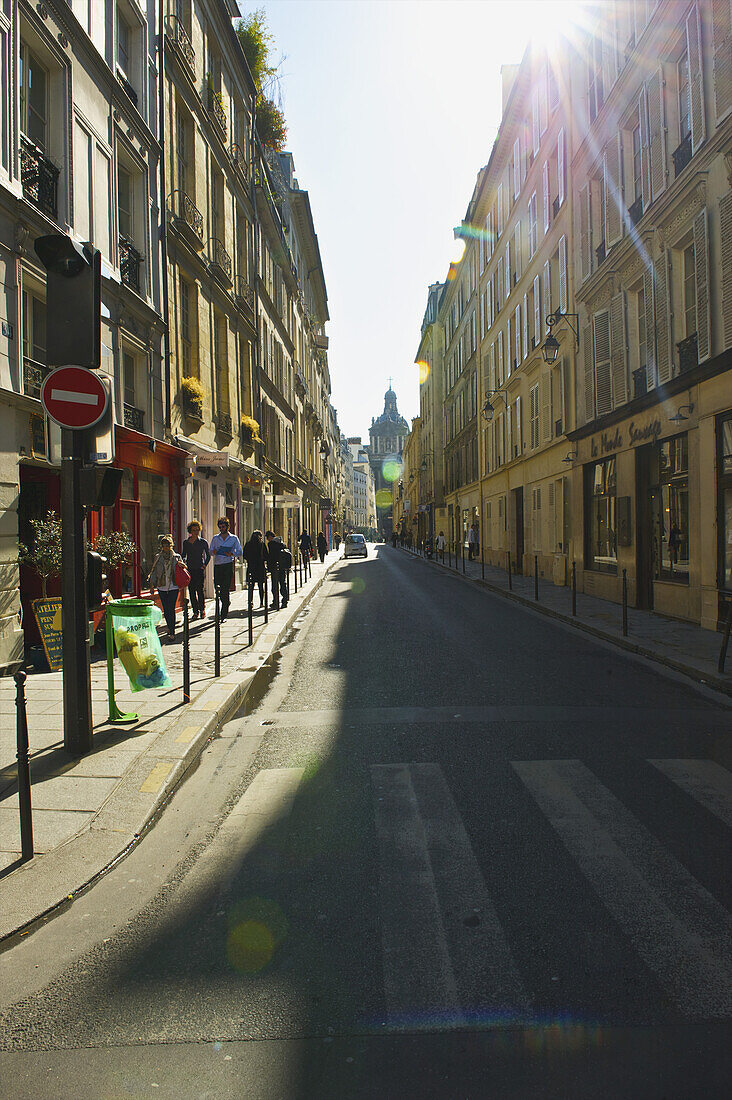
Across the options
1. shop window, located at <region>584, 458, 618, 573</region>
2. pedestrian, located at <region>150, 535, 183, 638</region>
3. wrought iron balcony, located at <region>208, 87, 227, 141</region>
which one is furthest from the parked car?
pedestrian, located at <region>150, 535, 183, 638</region>

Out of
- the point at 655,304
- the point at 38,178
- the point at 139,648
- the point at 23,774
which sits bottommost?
the point at 23,774

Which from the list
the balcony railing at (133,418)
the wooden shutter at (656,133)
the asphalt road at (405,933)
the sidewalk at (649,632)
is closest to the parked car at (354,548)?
the sidewalk at (649,632)

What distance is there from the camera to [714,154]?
11852mm

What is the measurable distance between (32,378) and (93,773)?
6.00 m

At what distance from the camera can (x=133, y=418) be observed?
13430 mm

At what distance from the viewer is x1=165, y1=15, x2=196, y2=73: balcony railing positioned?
51.0ft

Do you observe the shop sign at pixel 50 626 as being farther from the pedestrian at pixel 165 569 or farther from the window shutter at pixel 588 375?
the window shutter at pixel 588 375

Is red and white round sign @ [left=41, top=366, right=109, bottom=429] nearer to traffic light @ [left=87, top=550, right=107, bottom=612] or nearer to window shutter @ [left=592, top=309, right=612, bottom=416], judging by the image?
traffic light @ [left=87, top=550, right=107, bottom=612]

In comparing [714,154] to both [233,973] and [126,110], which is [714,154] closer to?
[126,110]

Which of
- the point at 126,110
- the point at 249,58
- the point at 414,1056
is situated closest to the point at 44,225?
the point at 126,110

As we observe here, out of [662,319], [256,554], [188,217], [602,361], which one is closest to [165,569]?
[256,554]

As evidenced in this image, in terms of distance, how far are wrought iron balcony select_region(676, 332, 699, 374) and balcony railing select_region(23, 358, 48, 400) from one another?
34.3 ft

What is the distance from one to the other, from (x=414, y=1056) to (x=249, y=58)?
27189 millimetres

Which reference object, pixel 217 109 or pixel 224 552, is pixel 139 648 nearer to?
pixel 224 552
